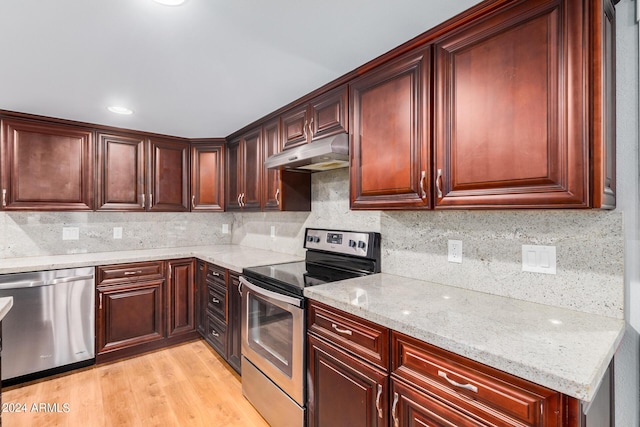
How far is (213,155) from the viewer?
3.45 meters

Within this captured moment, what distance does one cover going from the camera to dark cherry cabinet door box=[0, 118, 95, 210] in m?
2.52

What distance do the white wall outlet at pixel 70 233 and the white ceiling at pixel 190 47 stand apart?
3.65 feet

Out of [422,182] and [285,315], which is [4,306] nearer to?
[285,315]

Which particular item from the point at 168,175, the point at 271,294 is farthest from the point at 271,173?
the point at 168,175

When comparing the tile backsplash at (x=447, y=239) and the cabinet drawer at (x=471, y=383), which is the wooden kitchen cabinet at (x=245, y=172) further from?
the cabinet drawer at (x=471, y=383)

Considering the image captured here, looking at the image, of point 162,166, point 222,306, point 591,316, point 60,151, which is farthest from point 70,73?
point 591,316

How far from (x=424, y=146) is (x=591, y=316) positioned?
37.0 inches

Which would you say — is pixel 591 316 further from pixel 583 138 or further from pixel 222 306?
pixel 222 306

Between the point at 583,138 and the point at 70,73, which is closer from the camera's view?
the point at 583,138

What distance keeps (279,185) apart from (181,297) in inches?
61.9

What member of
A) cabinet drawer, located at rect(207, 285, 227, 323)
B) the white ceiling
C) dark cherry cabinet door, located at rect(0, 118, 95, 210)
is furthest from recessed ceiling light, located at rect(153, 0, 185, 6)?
dark cherry cabinet door, located at rect(0, 118, 95, 210)

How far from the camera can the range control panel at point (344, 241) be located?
6.63 ft

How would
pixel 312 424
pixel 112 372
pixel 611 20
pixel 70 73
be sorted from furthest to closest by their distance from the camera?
pixel 112 372
pixel 70 73
pixel 312 424
pixel 611 20

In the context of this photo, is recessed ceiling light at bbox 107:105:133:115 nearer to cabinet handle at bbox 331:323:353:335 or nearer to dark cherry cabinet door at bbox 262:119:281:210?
dark cherry cabinet door at bbox 262:119:281:210
